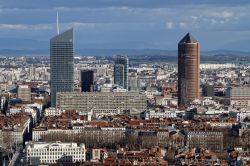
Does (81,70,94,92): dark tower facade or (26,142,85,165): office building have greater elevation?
(81,70,94,92): dark tower facade

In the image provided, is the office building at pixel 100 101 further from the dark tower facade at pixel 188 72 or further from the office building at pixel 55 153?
the office building at pixel 55 153

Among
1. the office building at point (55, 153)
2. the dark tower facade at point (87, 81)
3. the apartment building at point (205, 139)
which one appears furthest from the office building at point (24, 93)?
the office building at point (55, 153)

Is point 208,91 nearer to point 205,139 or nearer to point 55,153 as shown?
point 205,139

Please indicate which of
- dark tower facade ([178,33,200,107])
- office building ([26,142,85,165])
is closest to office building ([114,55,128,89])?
dark tower facade ([178,33,200,107])

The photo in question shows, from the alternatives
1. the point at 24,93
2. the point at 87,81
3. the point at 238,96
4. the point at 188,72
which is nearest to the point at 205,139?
the point at 188,72

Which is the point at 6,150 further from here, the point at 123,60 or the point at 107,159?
the point at 123,60

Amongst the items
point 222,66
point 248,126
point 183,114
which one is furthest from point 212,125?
point 222,66

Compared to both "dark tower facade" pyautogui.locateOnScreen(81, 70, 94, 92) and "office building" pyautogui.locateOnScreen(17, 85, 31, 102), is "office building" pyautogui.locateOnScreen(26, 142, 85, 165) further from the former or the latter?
"office building" pyautogui.locateOnScreen(17, 85, 31, 102)
